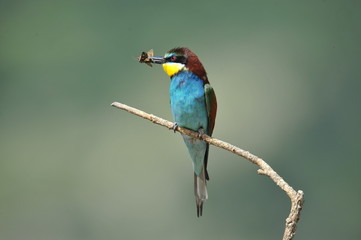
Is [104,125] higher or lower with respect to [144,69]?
lower

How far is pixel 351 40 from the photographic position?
11.5 ft

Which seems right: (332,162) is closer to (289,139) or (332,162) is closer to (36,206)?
(289,139)

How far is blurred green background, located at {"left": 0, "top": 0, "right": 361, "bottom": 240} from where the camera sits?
132 inches

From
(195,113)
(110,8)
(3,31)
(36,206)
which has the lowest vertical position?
(36,206)

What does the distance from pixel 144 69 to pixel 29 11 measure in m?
0.92

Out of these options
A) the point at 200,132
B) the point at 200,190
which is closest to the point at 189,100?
the point at 200,132

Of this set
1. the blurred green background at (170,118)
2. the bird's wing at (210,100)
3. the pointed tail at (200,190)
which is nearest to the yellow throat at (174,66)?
the bird's wing at (210,100)

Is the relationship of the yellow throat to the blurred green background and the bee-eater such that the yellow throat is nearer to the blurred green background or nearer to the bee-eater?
the bee-eater

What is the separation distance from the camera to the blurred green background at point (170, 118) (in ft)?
11.0

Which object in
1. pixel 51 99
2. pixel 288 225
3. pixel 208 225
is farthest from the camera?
pixel 51 99

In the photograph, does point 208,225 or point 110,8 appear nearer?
point 208,225

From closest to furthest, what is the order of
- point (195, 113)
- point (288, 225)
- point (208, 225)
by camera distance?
point (288, 225), point (195, 113), point (208, 225)

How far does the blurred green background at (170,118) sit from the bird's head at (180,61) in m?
1.36

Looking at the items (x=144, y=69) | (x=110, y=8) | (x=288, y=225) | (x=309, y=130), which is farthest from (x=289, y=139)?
(x=288, y=225)
